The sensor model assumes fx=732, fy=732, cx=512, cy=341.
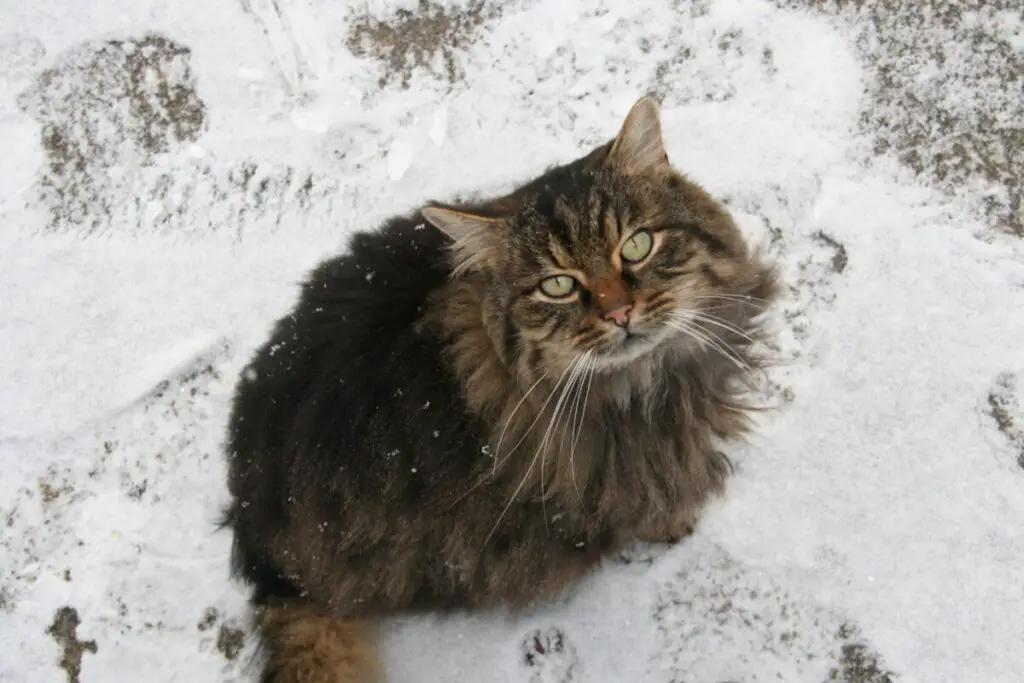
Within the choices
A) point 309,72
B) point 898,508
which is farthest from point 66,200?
point 898,508

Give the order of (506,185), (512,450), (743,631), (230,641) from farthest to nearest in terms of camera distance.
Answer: (506,185) < (230,641) < (743,631) < (512,450)

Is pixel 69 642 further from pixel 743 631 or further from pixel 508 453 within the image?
pixel 743 631

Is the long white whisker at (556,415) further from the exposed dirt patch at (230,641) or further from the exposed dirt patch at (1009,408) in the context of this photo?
the exposed dirt patch at (1009,408)

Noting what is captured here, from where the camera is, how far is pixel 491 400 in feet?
6.69

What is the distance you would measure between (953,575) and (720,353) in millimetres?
1320

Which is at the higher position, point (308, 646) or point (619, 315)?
point (619, 315)

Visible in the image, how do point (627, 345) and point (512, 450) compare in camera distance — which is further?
point (512, 450)

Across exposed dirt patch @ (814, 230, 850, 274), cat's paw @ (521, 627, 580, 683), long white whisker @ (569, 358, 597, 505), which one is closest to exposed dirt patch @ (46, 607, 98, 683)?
cat's paw @ (521, 627, 580, 683)

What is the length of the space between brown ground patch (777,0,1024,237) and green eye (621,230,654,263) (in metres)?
1.85

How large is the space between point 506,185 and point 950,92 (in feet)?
6.46

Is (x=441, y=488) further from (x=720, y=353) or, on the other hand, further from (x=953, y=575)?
(x=953, y=575)

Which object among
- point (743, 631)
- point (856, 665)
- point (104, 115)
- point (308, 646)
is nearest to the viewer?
point (308, 646)

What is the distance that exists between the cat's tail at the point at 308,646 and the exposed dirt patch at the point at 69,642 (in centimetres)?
110

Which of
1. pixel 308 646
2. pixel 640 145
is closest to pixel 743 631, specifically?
pixel 308 646
